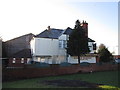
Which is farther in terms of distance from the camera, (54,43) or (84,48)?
(54,43)

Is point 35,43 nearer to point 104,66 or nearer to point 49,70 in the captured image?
point 49,70

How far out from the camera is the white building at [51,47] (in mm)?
34531

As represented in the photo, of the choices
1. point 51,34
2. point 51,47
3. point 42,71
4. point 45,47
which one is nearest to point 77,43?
point 51,47

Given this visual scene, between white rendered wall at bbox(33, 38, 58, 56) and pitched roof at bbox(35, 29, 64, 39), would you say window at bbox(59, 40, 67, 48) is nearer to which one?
white rendered wall at bbox(33, 38, 58, 56)

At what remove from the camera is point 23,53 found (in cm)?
3766

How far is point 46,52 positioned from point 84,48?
7.96m

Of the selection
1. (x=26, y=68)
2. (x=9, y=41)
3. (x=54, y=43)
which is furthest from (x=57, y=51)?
(x=9, y=41)

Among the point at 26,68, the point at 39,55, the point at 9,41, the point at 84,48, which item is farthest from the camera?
the point at 9,41

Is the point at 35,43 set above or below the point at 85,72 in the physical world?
above

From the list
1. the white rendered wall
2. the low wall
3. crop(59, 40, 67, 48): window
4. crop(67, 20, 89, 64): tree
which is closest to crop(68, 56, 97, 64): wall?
crop(59, 40, 67, 48): window

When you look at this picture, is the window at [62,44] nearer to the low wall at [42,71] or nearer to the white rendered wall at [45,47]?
the white rendered wall at [45,47]

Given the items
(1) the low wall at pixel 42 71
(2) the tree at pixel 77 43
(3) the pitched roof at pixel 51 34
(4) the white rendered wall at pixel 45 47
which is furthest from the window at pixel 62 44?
(1) the low wall at pixel 42 71

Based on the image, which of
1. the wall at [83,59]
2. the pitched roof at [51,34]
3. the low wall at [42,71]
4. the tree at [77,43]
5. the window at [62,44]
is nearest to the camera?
the low wall at [42,71]

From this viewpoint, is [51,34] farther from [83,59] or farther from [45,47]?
[83,59]
